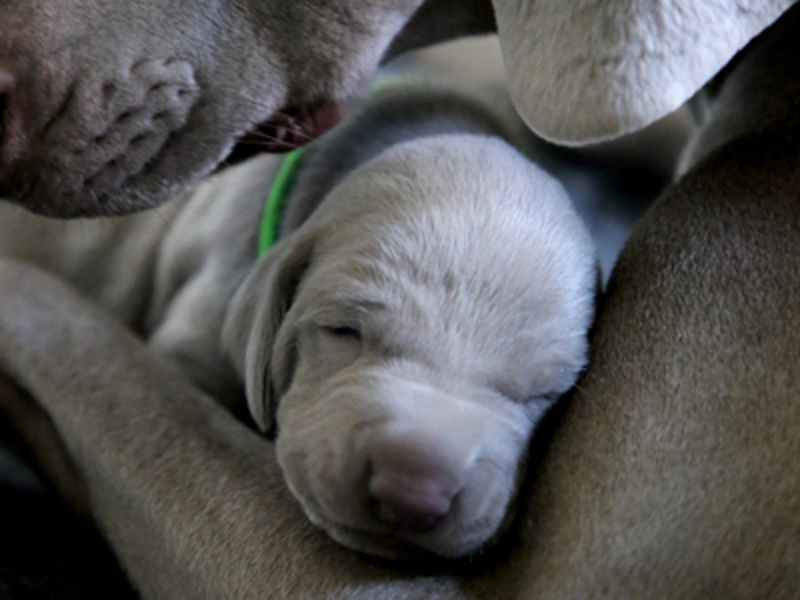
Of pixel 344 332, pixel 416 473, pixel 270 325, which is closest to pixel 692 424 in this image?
pixel 416 473

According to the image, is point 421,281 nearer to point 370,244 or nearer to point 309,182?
point 370,244

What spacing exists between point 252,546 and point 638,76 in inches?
27.3

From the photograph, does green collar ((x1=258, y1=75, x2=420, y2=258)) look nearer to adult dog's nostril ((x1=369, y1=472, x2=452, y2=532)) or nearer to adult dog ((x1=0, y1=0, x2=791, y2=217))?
adult dog ((x1=0, y1=0, x2=791, y2=217))

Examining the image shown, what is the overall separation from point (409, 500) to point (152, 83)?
0.59 metres

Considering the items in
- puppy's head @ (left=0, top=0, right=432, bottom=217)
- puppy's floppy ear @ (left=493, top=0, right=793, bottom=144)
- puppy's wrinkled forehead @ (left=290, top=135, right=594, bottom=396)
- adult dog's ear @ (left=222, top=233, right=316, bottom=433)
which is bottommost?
adult dog's ear @ (left=222, top=233, right=316, bottom=433)

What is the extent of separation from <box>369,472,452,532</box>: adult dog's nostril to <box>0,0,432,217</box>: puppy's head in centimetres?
51

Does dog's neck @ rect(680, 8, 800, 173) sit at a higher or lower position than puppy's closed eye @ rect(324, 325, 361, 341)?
higher

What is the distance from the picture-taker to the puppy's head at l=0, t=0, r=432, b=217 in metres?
1.17

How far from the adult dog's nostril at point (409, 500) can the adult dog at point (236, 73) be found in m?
0.40

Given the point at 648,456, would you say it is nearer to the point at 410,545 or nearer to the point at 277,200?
the point at 410,545

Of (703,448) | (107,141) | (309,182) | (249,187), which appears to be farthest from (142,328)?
(703,448)

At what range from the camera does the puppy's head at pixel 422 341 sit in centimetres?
108

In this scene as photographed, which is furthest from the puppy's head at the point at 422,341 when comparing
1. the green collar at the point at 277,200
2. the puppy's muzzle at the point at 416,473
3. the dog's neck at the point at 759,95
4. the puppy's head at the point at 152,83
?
the green collar at the point at 277,200

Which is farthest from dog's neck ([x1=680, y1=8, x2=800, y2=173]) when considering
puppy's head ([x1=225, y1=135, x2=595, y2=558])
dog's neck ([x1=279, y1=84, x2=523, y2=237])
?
dog's neck ([x1=279, y1=84, x2=523, y2=237])
